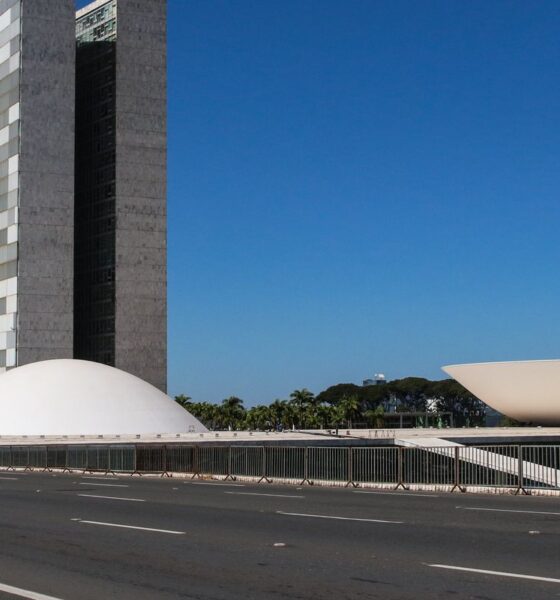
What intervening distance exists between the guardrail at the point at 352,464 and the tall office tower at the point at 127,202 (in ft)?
293

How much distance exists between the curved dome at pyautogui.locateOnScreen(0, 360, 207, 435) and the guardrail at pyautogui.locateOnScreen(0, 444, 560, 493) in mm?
41873

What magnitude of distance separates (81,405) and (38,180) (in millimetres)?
49540

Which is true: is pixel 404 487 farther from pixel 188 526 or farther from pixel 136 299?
pixel 136 299

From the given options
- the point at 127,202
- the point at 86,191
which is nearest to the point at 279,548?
the point at 127,202

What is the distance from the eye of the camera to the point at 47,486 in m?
28.9

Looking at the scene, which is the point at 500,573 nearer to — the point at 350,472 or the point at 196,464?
the point at 350,472

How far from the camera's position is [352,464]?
2992 cm

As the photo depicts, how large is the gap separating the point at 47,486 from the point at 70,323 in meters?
98.0

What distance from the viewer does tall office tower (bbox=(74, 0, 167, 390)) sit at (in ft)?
422

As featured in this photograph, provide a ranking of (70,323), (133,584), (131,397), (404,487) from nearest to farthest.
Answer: (133,584) < (404,487) < (131,397) < (70,323)

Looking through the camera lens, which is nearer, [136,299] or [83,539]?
[83,539]

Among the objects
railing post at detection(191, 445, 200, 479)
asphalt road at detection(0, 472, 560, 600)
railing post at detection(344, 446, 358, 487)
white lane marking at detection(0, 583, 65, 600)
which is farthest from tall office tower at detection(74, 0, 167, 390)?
→ white lane marking at detection(0, 583, 65, 600)

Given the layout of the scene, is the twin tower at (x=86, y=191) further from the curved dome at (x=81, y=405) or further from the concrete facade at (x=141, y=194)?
the curved dome at (x=81, y=405)

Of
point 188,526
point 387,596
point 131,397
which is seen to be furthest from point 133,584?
point 131,397
